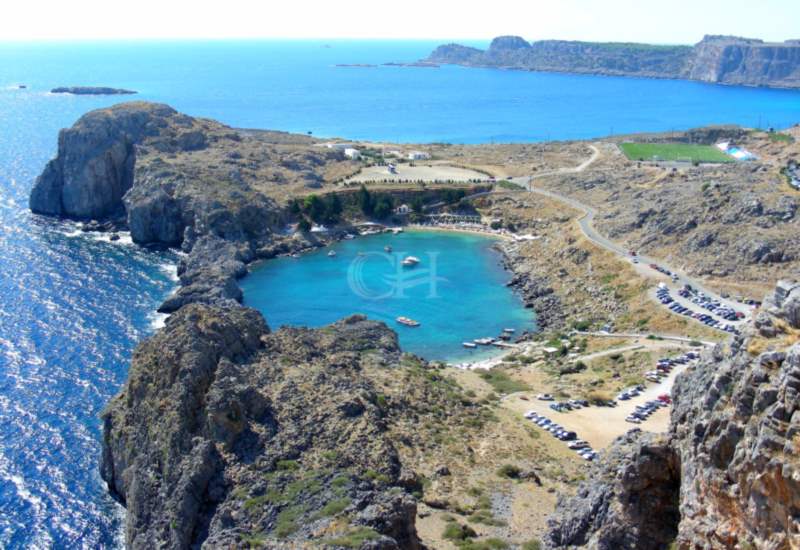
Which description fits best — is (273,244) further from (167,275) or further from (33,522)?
(33,522)

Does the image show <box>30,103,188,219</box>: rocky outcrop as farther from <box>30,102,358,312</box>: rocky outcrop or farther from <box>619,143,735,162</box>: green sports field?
<box>619,143,735,162</box>: green sports field

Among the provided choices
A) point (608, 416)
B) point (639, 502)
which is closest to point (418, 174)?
point (608, 416)

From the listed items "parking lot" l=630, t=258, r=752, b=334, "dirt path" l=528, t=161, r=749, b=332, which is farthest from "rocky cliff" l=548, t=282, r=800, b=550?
"parking lot" l=630, t=258, r=752, b=334

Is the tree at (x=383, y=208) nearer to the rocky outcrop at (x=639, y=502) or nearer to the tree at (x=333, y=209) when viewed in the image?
the tree at (x=333, y=209)

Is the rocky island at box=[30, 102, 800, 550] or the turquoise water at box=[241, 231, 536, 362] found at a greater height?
the rocky island at box=[30, 102, 800, 550]

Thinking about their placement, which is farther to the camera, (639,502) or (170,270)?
(170,270)

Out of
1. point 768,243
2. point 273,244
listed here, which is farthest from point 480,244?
point 768,243

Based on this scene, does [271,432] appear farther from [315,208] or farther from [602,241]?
[315,208]

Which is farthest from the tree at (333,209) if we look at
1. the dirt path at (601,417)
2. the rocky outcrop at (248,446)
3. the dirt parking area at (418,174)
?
the rocky outcrop at (248,446)
